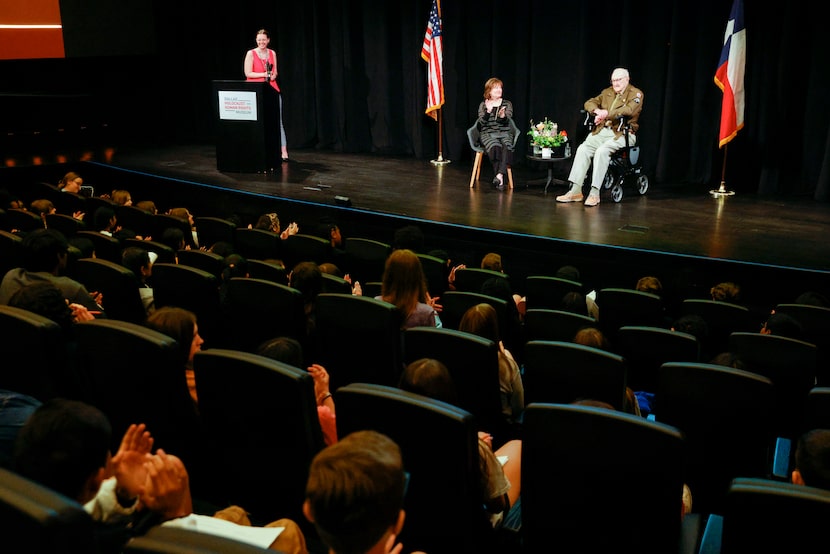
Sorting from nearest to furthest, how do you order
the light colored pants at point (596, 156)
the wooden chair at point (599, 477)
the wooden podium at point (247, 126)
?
the wooden chair at point (599, 477) → the light colored pants at point (596, 156) → the wooden podium at point (247, 126)

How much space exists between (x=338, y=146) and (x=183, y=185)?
3375mm

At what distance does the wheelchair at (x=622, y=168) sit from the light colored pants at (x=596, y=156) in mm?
69

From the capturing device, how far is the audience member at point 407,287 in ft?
11.6

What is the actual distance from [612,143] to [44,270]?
5157mm

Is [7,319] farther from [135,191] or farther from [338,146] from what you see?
[338,146]

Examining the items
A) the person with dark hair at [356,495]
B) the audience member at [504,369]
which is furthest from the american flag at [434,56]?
the person with dark hair at [356,495]

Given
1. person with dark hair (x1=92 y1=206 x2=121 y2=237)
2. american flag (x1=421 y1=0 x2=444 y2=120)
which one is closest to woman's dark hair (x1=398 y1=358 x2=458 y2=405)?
person with dark hair (x1=92 y1=206 x2=121 y2=237)

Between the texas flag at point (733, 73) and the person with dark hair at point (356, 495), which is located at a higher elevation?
the texas flag at point (733, 73)

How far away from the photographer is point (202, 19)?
12.2m

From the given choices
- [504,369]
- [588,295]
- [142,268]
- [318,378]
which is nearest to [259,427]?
[318,378]

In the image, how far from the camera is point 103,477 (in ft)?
5.52

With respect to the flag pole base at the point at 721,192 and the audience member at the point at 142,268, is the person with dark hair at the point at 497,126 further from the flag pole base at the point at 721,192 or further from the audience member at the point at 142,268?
the audience member at the point at 142,268

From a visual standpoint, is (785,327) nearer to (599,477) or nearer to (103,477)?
(599,477)

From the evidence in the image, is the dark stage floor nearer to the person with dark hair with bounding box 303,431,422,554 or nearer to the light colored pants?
the light colored pants
